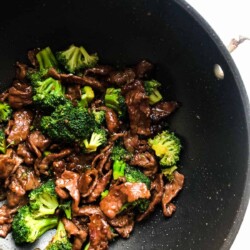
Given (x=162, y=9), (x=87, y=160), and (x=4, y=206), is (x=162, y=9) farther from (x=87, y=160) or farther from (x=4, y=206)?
(x=4, y=206)

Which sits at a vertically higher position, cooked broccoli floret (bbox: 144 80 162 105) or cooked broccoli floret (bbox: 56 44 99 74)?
cooked broccoli floret (bbox: 144 80 162 105)

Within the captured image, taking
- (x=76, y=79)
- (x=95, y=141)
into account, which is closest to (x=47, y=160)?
(x=95, y=141)

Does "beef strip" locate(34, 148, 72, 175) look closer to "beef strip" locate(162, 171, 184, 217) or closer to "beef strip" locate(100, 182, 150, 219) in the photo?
"beef strip" locate(100, 182, 150, 219)

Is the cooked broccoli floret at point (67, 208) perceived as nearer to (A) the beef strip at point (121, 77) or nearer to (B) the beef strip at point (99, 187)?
(B) the beef strip at point (99, 187)

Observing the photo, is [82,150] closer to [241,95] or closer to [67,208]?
[67,208]

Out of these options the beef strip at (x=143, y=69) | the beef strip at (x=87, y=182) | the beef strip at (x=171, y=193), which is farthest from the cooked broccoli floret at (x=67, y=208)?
the beef strip at (x=143, y=69)

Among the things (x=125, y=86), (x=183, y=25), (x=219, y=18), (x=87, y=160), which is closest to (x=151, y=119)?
(x=125, y=86)

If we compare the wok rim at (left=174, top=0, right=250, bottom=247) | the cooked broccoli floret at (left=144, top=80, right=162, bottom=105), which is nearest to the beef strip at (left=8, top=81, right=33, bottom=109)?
the cooked broccoli floret at (left=144, top=80, right=162, bottom=105)
